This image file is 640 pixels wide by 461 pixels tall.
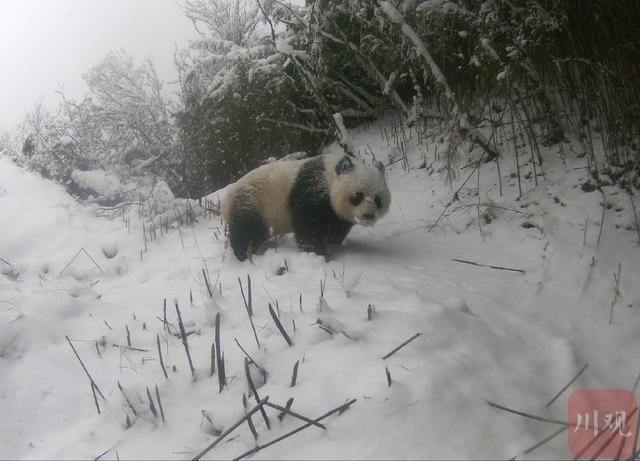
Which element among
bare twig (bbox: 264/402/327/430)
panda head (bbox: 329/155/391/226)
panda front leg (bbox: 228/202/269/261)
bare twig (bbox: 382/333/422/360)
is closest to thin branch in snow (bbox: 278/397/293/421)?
bare twig (bbox: 264/402/327/430)

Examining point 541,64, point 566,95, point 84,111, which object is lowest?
point 566,95

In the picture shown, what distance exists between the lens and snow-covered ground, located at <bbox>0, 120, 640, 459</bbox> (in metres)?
1.72

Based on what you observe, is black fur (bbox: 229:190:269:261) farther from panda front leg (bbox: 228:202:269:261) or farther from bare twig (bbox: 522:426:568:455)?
bare twig (bbox: 522:426:568:455)

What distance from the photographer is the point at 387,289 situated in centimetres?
291

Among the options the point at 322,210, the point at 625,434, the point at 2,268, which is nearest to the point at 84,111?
the point at 2,268

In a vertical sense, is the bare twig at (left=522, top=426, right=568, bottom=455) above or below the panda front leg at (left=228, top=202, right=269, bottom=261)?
below

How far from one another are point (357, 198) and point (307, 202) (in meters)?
0.48

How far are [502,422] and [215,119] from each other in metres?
6.88

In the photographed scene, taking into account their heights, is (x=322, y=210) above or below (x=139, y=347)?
above

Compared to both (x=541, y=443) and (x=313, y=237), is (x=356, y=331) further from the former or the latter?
(x=313, y=237)

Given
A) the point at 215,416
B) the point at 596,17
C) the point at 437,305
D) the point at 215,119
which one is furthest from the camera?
the point at 215,119

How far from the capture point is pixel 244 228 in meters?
4.21

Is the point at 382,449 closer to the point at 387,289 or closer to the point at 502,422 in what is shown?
the point at 502,422

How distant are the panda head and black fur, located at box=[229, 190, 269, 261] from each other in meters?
0.81
